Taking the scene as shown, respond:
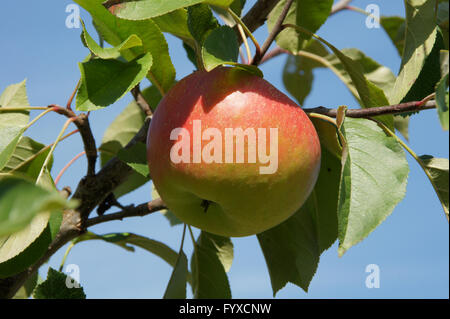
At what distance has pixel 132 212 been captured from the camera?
1.16m

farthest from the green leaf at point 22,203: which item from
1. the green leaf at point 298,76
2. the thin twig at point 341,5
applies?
the thin twig at point 341,5

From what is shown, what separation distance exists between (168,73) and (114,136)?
580mm

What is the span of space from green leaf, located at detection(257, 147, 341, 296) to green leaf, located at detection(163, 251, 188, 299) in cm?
19

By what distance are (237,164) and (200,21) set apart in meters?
0.27

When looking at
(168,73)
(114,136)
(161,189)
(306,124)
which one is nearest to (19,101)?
(114,136)

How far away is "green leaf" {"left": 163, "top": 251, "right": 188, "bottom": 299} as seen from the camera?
1.11m

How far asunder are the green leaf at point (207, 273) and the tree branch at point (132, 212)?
0.16m

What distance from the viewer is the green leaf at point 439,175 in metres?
0.91

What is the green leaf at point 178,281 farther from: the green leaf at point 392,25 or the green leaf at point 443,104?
the green leaf at point 392,25

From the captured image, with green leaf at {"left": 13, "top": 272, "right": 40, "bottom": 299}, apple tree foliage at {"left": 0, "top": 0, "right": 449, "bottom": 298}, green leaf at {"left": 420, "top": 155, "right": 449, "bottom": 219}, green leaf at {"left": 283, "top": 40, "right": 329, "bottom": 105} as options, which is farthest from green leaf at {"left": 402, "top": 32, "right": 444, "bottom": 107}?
green leaf at {"left": 13, "top": 272, "right": 40, "bottom": 299}

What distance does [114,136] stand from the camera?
1.57 metres

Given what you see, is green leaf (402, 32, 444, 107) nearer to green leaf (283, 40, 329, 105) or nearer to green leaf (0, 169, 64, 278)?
green leaf (0, 169, 64, 278)
